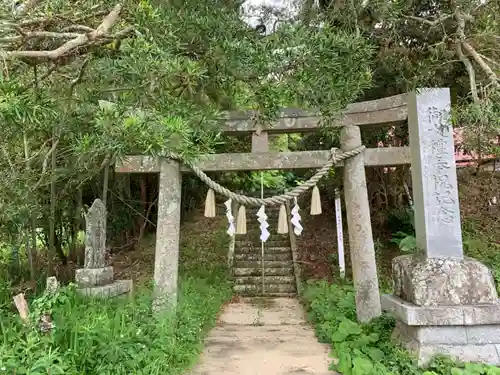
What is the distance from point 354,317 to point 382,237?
12.2ft

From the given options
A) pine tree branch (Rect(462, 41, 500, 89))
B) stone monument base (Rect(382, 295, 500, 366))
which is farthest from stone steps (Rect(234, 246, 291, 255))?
stone monument base (Rect(382, 295, 500, 366))

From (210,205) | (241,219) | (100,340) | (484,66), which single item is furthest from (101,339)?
(484,66)

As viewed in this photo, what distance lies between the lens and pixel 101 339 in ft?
12.5

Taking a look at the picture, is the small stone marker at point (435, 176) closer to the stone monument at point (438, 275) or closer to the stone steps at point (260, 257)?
the stone monument at point (438, 275)

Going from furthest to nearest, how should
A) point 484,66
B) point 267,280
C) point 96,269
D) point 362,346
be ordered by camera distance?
point 267,280 → point 96,269 → point 484,66 → point 362,346

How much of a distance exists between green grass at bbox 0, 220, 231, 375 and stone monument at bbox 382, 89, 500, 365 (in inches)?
92.4

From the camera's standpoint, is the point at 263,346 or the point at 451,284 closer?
the point at 451,284

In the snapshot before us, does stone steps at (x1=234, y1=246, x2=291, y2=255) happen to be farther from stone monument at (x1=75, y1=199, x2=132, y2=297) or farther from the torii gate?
stone monument at (x1=75, y1=199, x2=132, y2=297)

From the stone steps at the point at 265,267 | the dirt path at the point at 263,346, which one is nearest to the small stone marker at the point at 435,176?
the dirt path at the point at 263,346

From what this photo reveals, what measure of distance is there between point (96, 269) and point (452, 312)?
13.7 ft

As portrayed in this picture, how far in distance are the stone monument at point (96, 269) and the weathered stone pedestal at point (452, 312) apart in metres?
3.55

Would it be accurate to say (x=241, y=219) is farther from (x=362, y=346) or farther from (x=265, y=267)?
(x=265, y=267)

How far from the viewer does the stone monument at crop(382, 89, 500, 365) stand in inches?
152

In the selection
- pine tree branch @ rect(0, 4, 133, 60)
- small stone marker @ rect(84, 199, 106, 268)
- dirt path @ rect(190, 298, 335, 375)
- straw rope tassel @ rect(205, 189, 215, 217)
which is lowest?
dirt path @ rect(190, 298, 335, 375)
